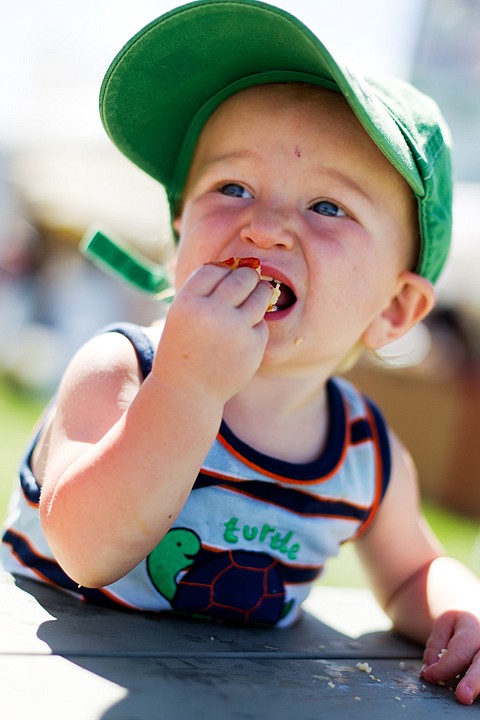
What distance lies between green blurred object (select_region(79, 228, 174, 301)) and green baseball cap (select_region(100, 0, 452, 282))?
167 mm

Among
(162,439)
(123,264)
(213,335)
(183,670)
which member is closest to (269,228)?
(213,335)

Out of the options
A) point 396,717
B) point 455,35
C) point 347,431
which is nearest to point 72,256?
point 455,35

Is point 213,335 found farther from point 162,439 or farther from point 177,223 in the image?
point 177,223

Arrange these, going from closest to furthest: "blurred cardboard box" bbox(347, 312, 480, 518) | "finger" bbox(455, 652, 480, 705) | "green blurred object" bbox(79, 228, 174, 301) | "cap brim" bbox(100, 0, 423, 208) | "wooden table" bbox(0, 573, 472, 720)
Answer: "wooden table" bbox(0, 573, 472, 720) < "finger" bbox(455, 652, 480, 705) < "cap brim" bbox(100, 0, 423, 208) < "green blurred object" bbox(79, 228, 174, 301) < "blurred cardboard box" bbox(347, 312, 480, 518)

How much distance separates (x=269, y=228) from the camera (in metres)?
1.26

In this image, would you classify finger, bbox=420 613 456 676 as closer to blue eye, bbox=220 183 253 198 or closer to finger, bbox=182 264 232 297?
finger, bbox=182 264 232 297

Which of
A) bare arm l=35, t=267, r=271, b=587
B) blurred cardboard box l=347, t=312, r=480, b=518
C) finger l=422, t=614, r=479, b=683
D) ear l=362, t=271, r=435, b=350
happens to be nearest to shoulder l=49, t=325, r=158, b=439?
bare arm l=35, t=267, r=271, b=587

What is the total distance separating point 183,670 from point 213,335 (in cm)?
40

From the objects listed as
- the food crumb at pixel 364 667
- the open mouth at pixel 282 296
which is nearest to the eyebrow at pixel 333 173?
the open mouth at pixel 282 296

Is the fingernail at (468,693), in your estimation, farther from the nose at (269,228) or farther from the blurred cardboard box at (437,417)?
the blurred cardboard box at (437,417)

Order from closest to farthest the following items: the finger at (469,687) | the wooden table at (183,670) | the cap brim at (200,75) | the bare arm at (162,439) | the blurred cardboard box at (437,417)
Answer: the wooden table at (183,670), the bare arm at (162,439), the finger at (469,687), the cap brim at (200,75), the blurred cardboard box at (437,417)

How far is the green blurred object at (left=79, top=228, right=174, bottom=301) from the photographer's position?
168cm

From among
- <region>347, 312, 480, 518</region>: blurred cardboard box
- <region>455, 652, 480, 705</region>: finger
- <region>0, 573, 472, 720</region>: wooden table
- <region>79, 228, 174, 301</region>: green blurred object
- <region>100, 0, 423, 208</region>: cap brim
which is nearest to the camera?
<region>0, 573, 472, 720</region>: wooden table

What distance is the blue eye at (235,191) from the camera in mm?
1361
